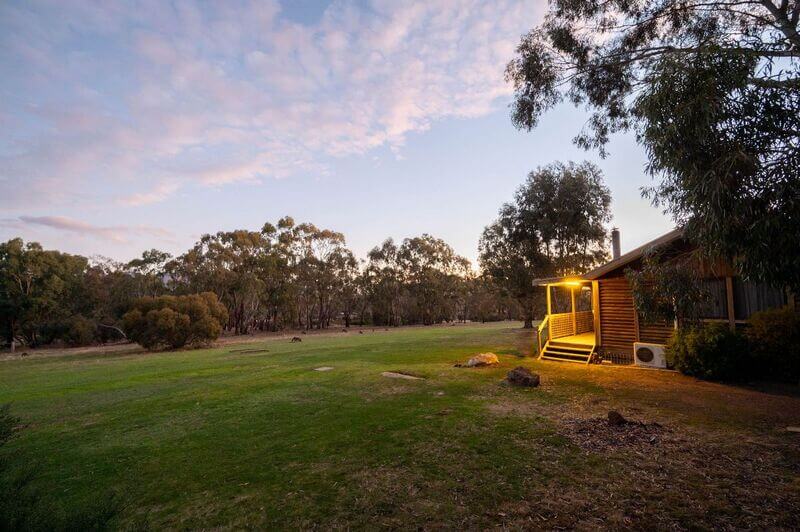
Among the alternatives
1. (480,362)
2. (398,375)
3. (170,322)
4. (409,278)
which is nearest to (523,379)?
(480,362)

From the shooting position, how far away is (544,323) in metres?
15.3

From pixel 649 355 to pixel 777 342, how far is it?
3192mm

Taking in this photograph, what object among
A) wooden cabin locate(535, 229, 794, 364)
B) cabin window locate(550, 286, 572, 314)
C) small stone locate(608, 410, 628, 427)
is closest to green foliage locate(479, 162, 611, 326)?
cabin window locate(550, 286, 572, 314)

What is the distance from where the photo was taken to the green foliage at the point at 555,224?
25.1m

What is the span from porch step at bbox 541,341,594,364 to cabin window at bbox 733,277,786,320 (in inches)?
178

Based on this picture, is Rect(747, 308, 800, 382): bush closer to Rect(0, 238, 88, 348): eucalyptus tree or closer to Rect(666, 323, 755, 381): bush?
Rect(666, 323, 755, 381): bush

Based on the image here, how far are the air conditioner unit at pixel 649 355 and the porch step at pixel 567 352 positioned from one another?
5.82 feet

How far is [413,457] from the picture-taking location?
17.7 ft

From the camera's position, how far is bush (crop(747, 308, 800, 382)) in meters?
8.72

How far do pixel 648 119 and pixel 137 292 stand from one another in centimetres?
5180

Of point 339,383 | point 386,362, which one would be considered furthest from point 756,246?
point 386,362

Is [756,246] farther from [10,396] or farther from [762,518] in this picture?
[10,396]

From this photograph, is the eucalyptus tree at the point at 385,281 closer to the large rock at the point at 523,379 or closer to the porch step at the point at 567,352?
the porch step at the point at 567,352

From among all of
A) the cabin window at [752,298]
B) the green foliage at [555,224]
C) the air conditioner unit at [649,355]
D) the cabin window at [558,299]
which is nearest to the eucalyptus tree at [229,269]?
the green foliage at [555,224]
